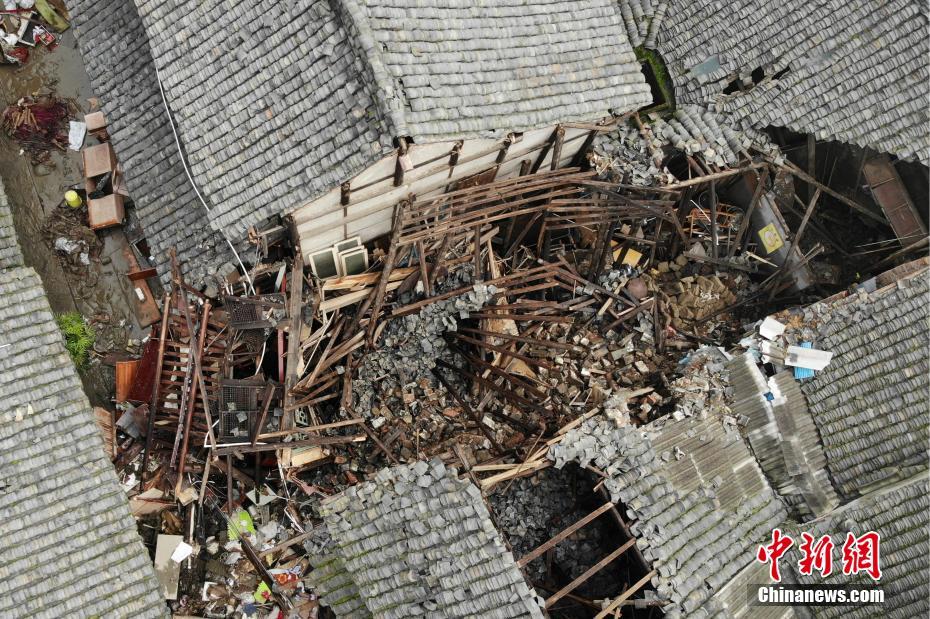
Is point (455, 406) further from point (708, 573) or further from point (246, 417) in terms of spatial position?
point (708, 573)

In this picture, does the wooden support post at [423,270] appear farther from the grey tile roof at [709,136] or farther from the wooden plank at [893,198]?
the wooden plank at [893,198]

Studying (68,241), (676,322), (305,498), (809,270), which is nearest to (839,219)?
(809,270)

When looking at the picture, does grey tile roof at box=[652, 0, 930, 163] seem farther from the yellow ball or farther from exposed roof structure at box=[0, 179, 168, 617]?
exposed roof structure at box=[0, 179, 168, 617]

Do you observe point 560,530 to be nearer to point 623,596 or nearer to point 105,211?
point 623,596

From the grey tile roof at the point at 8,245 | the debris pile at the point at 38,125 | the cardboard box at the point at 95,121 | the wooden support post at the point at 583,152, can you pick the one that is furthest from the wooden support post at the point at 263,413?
the debris pile at the point at 38,125

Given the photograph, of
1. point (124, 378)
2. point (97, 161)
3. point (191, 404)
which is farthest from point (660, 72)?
point (124, 378)
